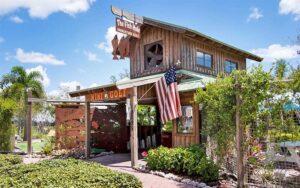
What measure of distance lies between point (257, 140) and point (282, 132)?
804 mm

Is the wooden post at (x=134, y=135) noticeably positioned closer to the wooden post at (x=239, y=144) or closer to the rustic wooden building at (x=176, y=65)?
the rustic wooden building at (x=176, y=65)

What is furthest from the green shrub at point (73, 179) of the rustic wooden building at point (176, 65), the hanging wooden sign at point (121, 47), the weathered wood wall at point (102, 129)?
the hanging wooden sign at point (121, 47)

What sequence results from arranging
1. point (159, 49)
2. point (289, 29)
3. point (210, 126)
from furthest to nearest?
point (289, 29), point (159, 49), point (210, 126)

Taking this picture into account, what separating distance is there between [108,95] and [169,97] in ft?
10.2

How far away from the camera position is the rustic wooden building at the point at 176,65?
11281 mm

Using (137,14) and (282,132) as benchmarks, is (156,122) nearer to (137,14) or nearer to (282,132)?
(137,14)

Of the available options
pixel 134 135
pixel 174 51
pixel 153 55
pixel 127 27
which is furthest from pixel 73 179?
pixel 153 55

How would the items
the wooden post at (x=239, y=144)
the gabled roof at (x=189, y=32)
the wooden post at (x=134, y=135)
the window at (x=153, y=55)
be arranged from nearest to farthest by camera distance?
the wooden post at (x=239, y=144), the wooden post at (x=134, y=135), the gabled roof at (x=189, y=32), the window at (x=153, y=55)

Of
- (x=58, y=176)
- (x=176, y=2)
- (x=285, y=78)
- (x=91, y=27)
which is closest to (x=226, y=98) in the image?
(x=285, y=78)

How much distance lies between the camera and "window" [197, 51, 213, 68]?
15071 millimetres

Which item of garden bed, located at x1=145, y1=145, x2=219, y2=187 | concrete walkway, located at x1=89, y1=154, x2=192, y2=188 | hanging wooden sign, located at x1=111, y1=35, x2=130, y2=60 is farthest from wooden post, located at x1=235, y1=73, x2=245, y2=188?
hanging wooden sign, located at x1=111, y1=35, x2=130, y2=60

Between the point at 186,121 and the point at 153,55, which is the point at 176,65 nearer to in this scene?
the point at 153,55

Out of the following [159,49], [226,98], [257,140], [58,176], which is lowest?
[58,176]

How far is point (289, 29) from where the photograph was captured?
73.4ft
